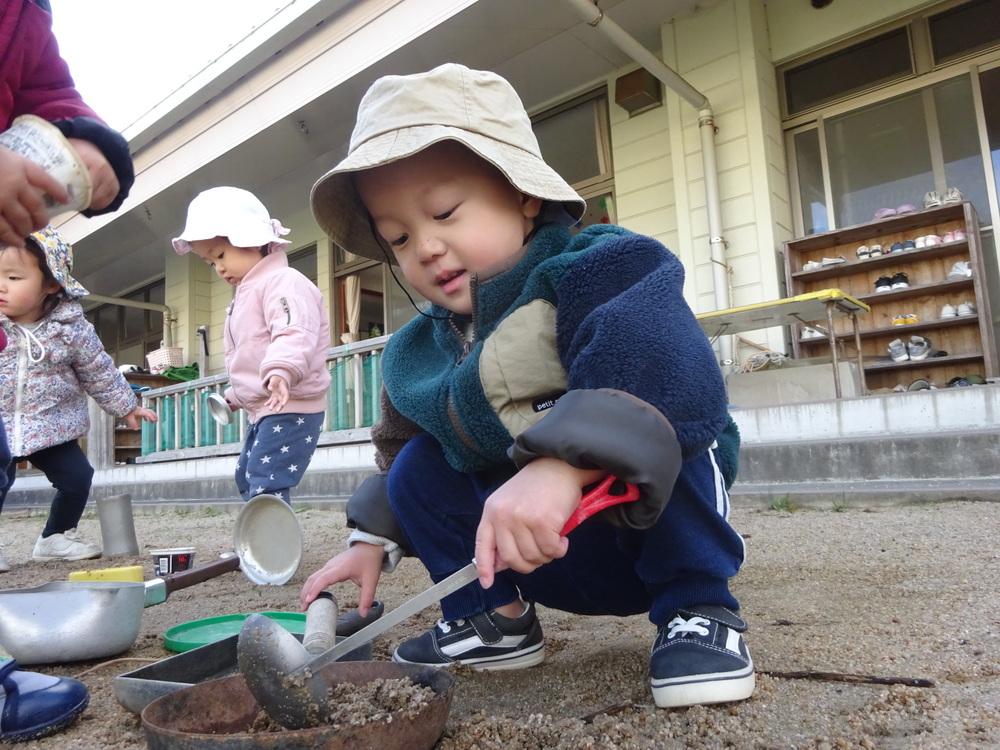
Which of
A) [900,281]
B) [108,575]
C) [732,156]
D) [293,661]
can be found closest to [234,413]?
[732,156]

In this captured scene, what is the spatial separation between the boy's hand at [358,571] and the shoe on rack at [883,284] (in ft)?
14.8

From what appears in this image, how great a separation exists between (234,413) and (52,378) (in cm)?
323

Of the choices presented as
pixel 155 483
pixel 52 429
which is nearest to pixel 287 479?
pixel 52 429

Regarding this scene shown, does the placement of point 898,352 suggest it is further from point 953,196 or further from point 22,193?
point 22,193

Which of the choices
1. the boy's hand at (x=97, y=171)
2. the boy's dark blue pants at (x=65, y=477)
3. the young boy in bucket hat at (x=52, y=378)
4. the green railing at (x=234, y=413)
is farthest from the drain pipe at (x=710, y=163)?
the boy's hand at (x=97, y=171)

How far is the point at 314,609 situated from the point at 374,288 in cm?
699

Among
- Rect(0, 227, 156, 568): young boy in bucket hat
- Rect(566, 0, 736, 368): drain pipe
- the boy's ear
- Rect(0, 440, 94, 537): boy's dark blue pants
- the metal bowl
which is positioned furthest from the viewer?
Rect(566, 0, 736, 368): drain pipe

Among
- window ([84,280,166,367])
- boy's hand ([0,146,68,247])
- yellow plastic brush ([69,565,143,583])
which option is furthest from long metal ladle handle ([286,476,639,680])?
window ([84,280,166,367])

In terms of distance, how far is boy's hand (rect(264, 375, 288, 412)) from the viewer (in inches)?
87.5

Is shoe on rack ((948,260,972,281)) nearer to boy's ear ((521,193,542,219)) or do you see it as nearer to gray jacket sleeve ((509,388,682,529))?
boy's ear ((521,193,542,219))

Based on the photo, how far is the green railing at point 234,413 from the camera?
521cm

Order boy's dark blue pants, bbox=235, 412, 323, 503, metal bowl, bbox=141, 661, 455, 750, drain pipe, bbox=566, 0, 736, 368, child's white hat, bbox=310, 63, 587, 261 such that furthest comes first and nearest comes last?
1. drain pipe, bbox=566, 0, 736, 368
2. boy's dark blue pants, bbox=235, 412, 323, 503
3. child's white hat, bbox=310, 63, 587, 261
4. metal bowl, bbox=141, 661, 455, 750

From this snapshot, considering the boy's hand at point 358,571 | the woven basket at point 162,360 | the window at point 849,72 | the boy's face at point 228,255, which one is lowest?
the boy's hand at point 358,571

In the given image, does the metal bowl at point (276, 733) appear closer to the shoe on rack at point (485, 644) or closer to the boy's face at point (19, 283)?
the shoe on rack at point (485, 644)
